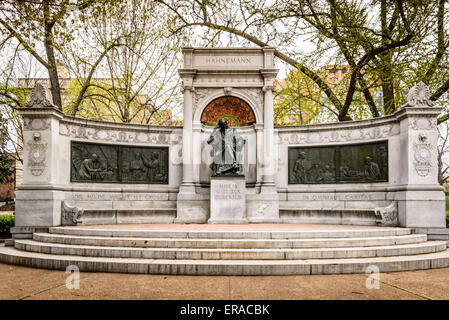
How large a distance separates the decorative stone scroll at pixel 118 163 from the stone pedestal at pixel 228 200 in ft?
9.49

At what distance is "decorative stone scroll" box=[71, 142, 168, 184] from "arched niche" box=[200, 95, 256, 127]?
2408 millimetres

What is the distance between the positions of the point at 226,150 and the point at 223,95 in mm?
2922

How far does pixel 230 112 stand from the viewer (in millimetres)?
15180

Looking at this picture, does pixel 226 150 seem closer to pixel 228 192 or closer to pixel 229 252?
pixel 228 192

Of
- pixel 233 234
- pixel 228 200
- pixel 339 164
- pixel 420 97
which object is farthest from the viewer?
pixel 339 164

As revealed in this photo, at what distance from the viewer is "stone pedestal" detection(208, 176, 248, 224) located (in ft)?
39.5

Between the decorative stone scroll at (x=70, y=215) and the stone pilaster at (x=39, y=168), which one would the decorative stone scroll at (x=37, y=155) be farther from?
the decorative stone scroll at (x=70, y=215)

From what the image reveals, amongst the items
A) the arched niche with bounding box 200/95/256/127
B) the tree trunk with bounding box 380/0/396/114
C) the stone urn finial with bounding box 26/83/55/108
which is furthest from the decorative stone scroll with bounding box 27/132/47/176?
the tree trunk with bounding box 380/0/396/114

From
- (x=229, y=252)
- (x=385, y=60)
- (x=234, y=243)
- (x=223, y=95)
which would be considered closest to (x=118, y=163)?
(x=223, y=95)

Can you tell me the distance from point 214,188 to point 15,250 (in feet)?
20.5

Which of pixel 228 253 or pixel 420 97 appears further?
pixel 420 97
